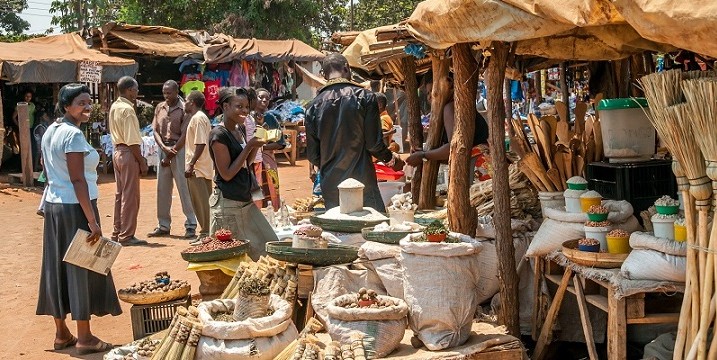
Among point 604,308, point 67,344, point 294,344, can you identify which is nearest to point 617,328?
point 604,308

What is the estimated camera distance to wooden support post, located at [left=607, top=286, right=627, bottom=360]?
486 centimetres

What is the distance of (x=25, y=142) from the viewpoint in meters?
16.5

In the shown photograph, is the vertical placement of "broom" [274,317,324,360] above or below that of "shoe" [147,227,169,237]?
above

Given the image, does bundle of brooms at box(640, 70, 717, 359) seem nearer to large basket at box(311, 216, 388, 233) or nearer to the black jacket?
large basket at box(311, 216, 388, 233)

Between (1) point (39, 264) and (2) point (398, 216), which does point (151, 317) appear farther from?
(1) point (39, 264)

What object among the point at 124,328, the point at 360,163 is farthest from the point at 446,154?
the point at 124,328

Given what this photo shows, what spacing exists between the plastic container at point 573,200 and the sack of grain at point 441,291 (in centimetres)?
87

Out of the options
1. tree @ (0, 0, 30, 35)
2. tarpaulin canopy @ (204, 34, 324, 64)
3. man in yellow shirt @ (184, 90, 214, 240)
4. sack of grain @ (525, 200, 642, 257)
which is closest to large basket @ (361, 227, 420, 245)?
sack of grain @ (525, 200, 642, 257)

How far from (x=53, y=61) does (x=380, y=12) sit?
1261cm

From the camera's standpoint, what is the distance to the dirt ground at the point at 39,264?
736 cm

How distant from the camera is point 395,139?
13.6 meters

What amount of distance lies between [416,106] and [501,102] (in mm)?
2866

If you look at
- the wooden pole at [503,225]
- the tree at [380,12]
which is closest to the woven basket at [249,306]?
the wooden pole at [503,225]

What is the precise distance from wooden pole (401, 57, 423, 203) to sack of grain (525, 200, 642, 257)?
2.15m
